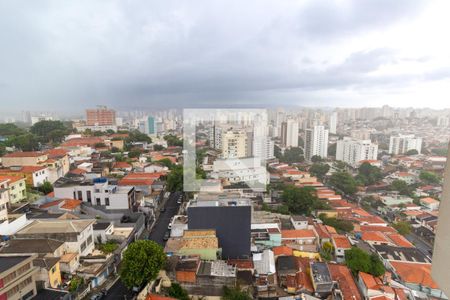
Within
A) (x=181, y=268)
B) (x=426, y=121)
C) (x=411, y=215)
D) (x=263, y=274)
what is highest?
(x=426, y=121)

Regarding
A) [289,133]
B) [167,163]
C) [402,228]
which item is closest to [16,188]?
[167,163]

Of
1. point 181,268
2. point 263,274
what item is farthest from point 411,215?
point 181,268

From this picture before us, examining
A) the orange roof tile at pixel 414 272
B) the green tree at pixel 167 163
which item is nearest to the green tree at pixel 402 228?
the orange roof tile at pixel 414 272

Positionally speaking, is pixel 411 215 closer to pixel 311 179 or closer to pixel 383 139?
pixel 311 179

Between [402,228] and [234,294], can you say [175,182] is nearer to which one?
[234,294]

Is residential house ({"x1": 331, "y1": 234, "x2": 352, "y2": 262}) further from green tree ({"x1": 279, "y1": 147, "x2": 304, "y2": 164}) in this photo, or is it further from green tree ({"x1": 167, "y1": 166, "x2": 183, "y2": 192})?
green tree ({"x1": 279, "y1": 147, "x2": 304, "y2": 164})

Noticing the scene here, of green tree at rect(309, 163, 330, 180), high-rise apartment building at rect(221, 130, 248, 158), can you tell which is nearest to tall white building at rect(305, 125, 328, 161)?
green tree at rect(309, 163, 330, 180)
